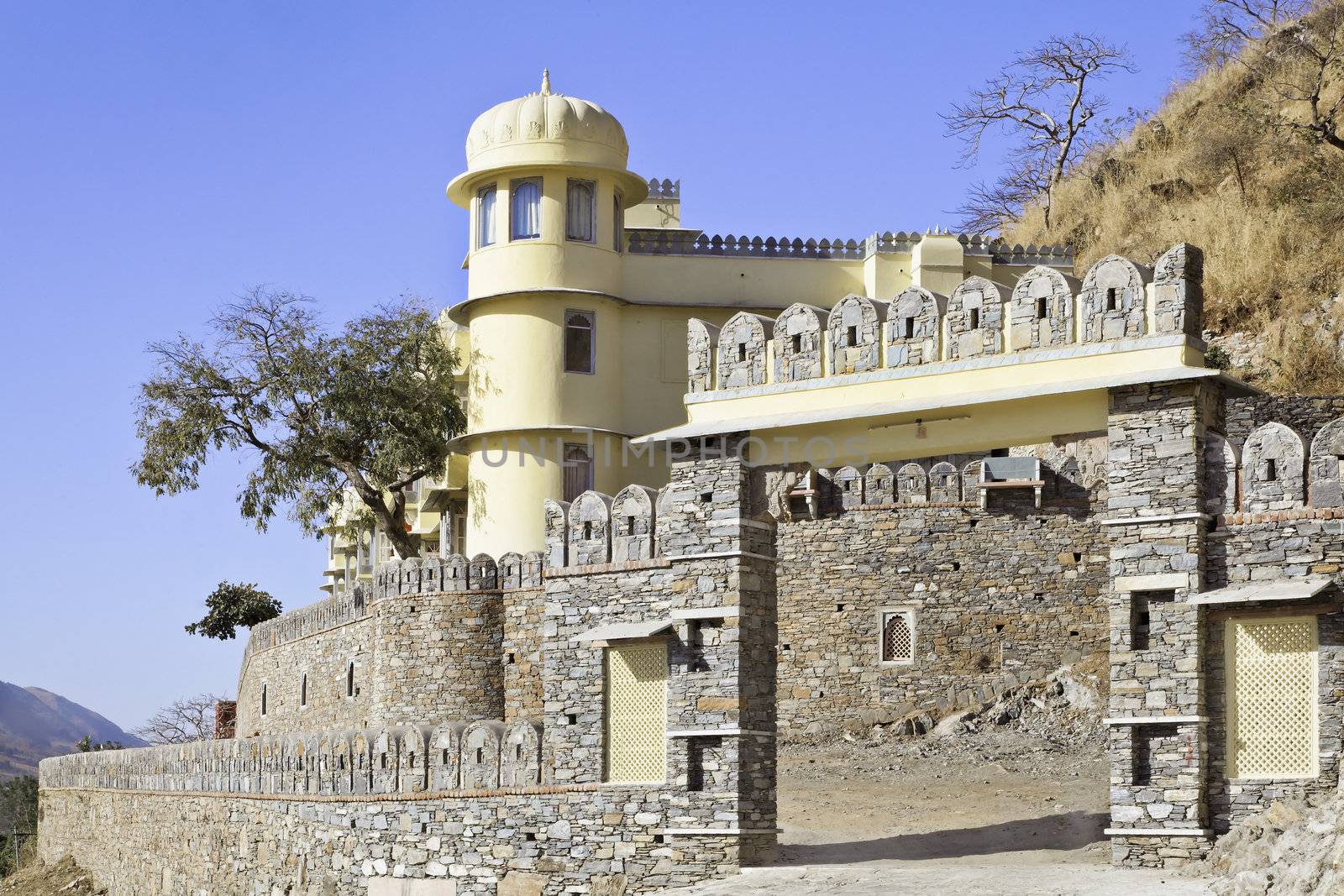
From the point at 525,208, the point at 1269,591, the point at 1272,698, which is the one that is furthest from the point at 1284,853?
the point at 525,208

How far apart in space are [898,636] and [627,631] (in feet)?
27.7

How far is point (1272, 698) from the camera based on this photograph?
44.6 feet

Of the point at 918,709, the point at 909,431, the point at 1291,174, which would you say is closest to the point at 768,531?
the point at 909,431

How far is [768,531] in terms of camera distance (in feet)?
54.7

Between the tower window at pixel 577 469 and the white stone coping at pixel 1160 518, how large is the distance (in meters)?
11.3

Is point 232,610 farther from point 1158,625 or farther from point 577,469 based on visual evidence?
point 1158,625

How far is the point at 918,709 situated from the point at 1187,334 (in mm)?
10575

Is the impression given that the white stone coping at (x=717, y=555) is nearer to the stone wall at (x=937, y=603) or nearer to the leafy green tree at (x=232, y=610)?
the stone wall at (x=937, y=603)

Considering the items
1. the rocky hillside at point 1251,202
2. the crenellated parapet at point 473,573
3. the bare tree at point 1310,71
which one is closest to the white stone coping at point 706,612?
the crenellated parapet at point 473,573

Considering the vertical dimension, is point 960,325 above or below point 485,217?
Answer: below

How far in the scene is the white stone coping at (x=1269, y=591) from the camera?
13.2 m

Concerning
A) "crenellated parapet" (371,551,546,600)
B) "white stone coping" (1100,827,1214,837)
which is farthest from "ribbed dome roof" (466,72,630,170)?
"white stone coping" (1100,827,1214,837)

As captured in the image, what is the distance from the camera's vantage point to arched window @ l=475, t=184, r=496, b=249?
82.0ft

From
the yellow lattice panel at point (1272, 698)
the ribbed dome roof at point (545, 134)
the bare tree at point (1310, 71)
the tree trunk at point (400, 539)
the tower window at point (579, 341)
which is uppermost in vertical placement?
the bare tree at point (1310, 71)
